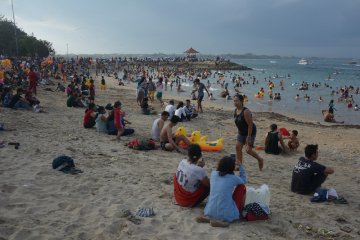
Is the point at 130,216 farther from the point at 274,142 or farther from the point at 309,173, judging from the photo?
the point at 274,142

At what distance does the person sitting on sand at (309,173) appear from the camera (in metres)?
5.86

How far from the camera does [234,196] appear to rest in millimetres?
4836

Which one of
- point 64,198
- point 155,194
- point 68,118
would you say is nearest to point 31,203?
point 64,198

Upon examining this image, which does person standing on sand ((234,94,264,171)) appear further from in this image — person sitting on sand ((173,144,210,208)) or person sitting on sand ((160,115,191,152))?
person sitting on sand ((173,144,210,208))

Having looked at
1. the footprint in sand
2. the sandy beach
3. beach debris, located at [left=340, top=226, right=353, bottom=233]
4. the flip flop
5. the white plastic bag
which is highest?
the white plastic bag

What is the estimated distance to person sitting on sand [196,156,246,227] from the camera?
4.72m

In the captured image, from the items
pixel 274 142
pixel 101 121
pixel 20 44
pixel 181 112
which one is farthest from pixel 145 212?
pixel 20 44

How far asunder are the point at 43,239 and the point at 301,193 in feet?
13.7

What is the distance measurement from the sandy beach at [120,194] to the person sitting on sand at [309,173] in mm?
215

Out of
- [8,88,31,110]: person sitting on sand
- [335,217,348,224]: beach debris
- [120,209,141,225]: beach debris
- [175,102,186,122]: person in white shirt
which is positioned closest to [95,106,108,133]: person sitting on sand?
[175,102,186,122]: person in white shirt

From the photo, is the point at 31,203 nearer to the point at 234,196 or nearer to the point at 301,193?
the point at 234,196

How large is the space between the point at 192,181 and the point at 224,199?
58 cm

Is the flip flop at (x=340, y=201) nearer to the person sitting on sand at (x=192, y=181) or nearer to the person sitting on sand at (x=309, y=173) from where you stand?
the person sitting on sand at (x=309, y=173)

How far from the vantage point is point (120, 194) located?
566 centimetres
